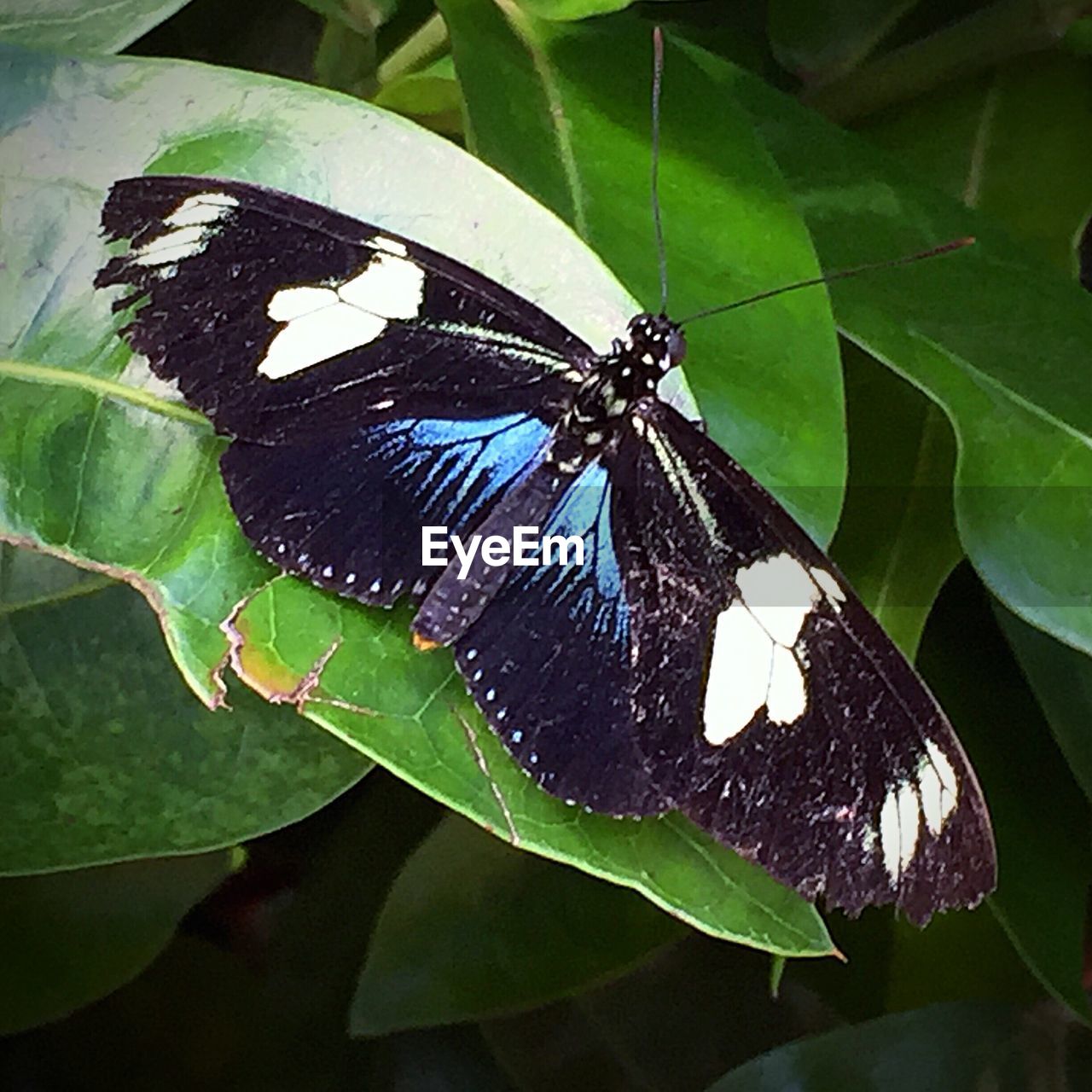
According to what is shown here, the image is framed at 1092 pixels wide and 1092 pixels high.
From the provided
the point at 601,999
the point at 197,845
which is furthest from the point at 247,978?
the point at 197,845

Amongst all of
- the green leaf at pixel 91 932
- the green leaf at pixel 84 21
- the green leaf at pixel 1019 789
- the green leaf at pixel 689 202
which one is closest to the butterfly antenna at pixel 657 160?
the green leaf at pixel 689 202

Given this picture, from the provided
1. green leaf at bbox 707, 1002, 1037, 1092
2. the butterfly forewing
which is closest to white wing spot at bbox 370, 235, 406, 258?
the butterfly forewing

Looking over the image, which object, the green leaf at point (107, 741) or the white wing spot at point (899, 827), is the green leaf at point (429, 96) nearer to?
the green leaf at point (107, 741)

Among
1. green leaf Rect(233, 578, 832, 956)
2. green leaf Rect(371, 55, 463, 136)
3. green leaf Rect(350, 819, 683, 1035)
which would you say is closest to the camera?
green leaf Rect(233, 578, 832, 956)

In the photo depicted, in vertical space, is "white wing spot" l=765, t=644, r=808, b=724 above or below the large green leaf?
below

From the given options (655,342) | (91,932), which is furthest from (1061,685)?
(91,932)

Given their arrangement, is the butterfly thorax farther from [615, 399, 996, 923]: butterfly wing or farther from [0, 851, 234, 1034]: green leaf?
[0, 851, 234, 1034]: green leaf
